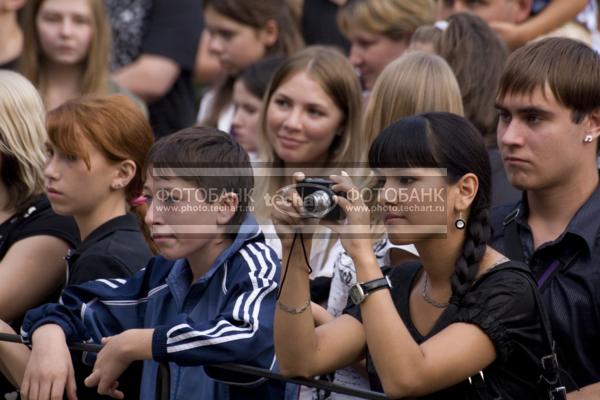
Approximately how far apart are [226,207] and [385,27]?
2583mm

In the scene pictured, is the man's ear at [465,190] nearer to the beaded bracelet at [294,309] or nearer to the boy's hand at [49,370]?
the beaded bracelet at [294,309]

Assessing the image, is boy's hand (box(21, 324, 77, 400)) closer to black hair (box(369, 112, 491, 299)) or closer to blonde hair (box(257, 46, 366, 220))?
black hair (box(369, 112, 491, 299))

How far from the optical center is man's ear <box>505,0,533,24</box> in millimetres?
6242

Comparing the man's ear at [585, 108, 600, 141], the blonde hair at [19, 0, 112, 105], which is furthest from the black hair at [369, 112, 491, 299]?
the blonde hair at [19, 0, 112, 105]

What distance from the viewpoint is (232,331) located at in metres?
3.60

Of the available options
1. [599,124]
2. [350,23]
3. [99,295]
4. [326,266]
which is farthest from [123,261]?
[350,23]

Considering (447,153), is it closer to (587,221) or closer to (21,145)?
(587,221)

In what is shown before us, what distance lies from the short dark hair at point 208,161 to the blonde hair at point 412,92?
35.9 inches

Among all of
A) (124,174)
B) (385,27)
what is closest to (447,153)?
(124,174)

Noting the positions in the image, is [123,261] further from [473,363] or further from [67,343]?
[473,363]

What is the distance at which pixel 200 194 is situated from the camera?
3.95 meters

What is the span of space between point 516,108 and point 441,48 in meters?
1.43

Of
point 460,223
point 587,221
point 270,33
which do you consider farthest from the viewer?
point 270,33

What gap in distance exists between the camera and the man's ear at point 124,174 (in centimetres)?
451
